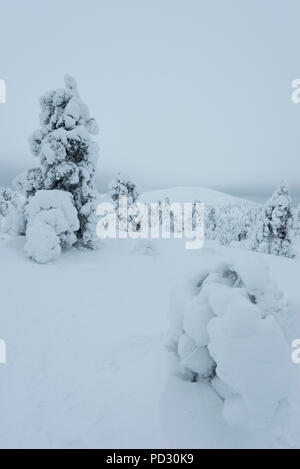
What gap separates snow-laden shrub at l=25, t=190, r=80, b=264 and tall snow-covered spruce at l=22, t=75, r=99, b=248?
1201mm

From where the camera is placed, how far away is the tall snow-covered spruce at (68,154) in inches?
651

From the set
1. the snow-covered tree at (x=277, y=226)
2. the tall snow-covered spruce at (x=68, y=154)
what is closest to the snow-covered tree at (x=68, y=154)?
the tall snow-covered spruce at (x=68, y=154)

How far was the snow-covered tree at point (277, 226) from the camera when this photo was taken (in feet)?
85.6

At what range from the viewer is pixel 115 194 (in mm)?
33562

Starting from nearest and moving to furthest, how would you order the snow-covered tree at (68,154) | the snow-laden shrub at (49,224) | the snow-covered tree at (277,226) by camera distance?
1. the snow-laden shrub at (49,224)
2. the snow-covered tree at (68,154)
3. the snow-covered tree at (277,226)

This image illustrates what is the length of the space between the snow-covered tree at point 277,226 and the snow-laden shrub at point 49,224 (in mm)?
20126

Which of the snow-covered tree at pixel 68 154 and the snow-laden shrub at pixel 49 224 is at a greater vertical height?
the snow-covered tree at pixel 68 154

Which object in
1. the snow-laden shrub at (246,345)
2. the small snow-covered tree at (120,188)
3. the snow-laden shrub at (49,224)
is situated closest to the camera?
the snow-laden shrub at (246,345)

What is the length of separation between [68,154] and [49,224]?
5.08 metres

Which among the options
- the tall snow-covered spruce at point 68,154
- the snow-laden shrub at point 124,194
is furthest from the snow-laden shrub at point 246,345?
the snow-laden shrub at point 124,194

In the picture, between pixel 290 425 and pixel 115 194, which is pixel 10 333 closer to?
pixel 290 425

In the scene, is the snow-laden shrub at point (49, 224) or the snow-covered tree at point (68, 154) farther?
the snow-covered tree at point (68, 154)

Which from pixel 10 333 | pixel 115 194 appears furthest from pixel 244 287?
pixel 115 194

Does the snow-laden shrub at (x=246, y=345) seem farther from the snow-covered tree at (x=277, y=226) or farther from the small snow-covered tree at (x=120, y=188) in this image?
the small snow-covered tree at (x=120, y=188)
